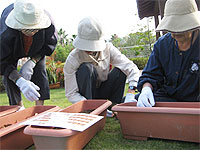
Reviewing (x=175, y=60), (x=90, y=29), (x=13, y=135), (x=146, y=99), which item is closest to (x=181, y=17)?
(x=175, y=60)

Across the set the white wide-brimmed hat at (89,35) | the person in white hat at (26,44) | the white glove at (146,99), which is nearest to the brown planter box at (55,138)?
the white glove at (146,99)

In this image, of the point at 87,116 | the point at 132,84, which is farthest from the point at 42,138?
the point at 132,84

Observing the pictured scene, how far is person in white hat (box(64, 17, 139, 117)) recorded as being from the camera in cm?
153

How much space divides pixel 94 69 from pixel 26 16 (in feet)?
2.14

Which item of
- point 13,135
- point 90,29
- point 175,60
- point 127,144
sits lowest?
point 127,144

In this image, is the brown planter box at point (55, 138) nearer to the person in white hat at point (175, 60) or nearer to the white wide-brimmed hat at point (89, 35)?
the person in white hat at point (175, 60)

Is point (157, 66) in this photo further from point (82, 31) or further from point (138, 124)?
point (82, 31)

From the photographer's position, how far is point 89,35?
1515mm

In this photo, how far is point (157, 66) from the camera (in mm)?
1347

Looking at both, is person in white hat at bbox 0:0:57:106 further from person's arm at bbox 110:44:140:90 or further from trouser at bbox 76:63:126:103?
person's arm at bbox 110:44:140:90

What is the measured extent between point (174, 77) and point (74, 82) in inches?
30.8

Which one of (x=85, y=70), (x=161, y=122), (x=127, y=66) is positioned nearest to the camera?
(x=161, y=122)

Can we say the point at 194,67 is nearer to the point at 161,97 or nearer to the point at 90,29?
the point at 161,97

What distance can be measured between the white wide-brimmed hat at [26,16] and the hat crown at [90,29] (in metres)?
0.31
